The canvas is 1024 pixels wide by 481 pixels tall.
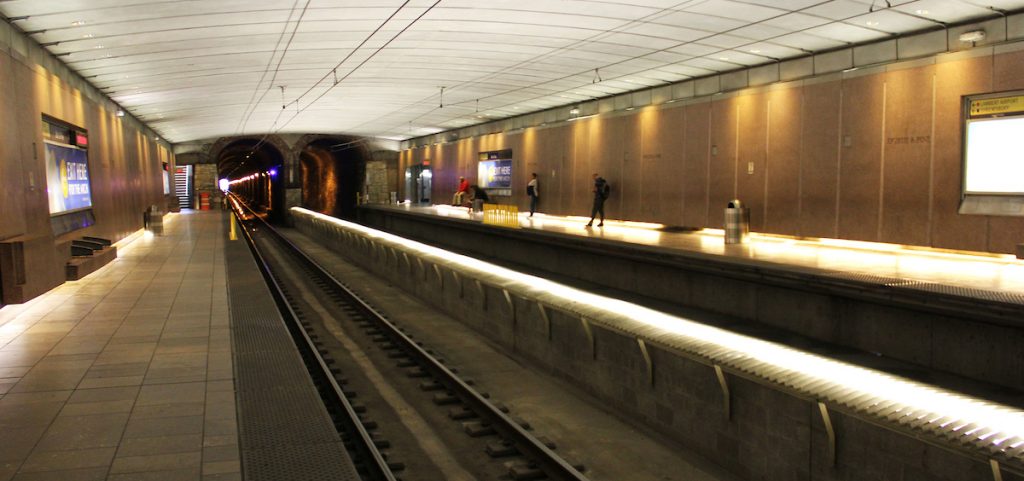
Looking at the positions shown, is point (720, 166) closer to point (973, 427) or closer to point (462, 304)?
point (462, 304)

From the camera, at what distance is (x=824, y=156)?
12609 mm

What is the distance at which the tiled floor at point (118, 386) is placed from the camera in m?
4.40

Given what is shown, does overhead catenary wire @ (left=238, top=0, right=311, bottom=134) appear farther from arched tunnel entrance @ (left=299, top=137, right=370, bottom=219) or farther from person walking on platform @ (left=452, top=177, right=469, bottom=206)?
arched tunnel entrance @ (left=299, top=137, right=370, bottom=219)

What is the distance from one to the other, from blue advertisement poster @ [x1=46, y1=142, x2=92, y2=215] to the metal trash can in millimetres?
11763

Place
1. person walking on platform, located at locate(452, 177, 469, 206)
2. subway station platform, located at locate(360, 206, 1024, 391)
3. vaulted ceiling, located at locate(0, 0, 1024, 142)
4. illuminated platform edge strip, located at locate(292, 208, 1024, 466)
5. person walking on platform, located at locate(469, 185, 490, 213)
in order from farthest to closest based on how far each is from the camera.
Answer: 1. person walking on platform, located at locate(452, 177, 469, 206)
2. person walking on platform, located at locate(469, 185, 490, 213)
3. vaulted ceiling, located at locate(0, 0, 1024, 142)
4. subway station platform, located at locate(360, 206, 1024, 391)
5. illuminated platform edge strip, located at locate(292, 208, 1024, 466)

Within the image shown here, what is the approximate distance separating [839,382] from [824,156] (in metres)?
8.77

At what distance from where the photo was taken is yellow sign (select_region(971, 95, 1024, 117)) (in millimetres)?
9617

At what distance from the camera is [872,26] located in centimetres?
1115

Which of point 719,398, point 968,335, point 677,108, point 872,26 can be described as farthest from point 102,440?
point 677,108

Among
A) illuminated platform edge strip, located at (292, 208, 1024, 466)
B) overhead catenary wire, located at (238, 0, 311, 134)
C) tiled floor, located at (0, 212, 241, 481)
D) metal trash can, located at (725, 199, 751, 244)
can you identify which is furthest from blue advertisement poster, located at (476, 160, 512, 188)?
illuminated platform edge strip, located at (292, 208, 1024, 466)

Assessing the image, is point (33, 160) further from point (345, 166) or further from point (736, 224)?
point (345, 166)

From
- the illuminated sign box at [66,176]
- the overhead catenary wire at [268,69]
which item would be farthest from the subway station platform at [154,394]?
the overhead catenary wire at [268,69]

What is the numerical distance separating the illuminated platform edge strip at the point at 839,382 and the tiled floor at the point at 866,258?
314 cm

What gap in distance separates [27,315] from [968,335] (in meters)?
10.7
